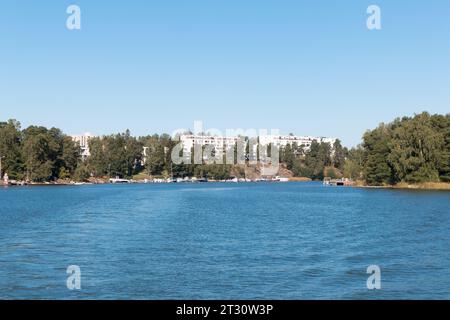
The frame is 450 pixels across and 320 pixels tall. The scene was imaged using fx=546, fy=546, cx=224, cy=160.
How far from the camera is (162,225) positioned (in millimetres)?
47375

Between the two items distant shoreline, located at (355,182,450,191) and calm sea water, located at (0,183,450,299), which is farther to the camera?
distant shoreline, located at (355,182,450,191)

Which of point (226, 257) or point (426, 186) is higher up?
point (426, 186)

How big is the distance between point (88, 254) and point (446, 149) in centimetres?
9677

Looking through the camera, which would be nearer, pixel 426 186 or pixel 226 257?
pixel 226 257

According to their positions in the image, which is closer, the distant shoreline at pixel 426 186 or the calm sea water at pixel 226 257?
the calm sea water at pixel 226 257

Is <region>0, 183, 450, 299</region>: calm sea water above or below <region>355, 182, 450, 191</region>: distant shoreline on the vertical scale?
below

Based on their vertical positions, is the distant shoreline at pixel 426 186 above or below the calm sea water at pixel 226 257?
above
